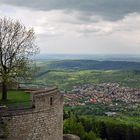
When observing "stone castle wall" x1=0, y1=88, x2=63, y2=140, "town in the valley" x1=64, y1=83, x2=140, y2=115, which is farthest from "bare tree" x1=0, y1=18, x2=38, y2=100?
"town in the valley" x1=64, y1=83, x2=140, y2=115

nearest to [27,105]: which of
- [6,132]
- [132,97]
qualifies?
[6,132]

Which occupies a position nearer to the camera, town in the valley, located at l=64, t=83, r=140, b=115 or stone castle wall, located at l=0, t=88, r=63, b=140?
stone castle wall, located at l=0, t=88, r=63, b=140

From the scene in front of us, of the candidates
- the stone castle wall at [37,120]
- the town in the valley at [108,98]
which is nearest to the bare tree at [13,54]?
the stone castle wall at [37,120]

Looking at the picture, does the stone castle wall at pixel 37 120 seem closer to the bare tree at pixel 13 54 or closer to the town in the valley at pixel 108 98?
the bare tree at pixel 13 54

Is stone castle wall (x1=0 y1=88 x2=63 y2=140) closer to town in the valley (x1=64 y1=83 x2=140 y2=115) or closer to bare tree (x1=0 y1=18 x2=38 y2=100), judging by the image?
bare tree (x1=0 y1=18 x2=38 y2=100)

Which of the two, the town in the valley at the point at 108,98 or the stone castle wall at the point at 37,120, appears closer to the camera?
the stone castle wall at the point at 37,120

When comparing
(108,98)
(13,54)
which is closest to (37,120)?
(13,54)

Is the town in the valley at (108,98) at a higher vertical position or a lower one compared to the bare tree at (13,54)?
lower

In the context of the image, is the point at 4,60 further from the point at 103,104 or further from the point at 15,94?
the point at 103,104

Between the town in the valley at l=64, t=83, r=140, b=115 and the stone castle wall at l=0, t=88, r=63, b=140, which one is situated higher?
the stone castle wall at l=0, t=88, r=63, b=140
